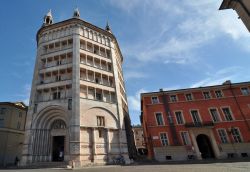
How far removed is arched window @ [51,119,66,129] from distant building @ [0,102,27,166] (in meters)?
14.9

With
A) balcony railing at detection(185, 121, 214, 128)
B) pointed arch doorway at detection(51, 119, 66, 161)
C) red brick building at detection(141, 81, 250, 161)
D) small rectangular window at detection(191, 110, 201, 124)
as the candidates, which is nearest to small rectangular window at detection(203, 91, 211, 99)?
red brick building at detection(141, 81, 250, 161)

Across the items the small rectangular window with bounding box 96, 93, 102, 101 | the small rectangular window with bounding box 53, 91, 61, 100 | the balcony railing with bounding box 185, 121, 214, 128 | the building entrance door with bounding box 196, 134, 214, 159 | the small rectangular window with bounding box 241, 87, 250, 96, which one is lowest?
the building entrance door with bounding box 196, 134, 214, 159

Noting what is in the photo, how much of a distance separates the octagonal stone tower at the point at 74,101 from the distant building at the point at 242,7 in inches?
896

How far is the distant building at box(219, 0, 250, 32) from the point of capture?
11.1 meters

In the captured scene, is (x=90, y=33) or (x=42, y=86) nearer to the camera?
(x=42, y=86)

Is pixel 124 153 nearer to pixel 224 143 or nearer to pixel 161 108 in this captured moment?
pixel 161 108

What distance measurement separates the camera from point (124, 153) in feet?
88.3

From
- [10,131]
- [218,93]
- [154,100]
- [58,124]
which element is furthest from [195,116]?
[10,131]

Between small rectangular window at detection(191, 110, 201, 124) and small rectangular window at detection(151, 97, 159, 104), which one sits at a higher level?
small rectangular window at detection(151, 97, 159, 104)

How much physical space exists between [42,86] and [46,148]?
10.8 metres

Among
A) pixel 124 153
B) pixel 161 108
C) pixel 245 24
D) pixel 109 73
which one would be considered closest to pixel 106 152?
pixel 124 153

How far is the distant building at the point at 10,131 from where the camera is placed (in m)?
34.9

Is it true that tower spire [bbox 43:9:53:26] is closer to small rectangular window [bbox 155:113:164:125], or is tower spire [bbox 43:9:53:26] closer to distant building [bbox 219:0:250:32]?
small rectangular window [bbox 155:113:164:125]

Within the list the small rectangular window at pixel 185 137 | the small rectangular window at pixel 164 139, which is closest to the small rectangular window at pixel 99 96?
the small rectangular window at pixel 164 139
